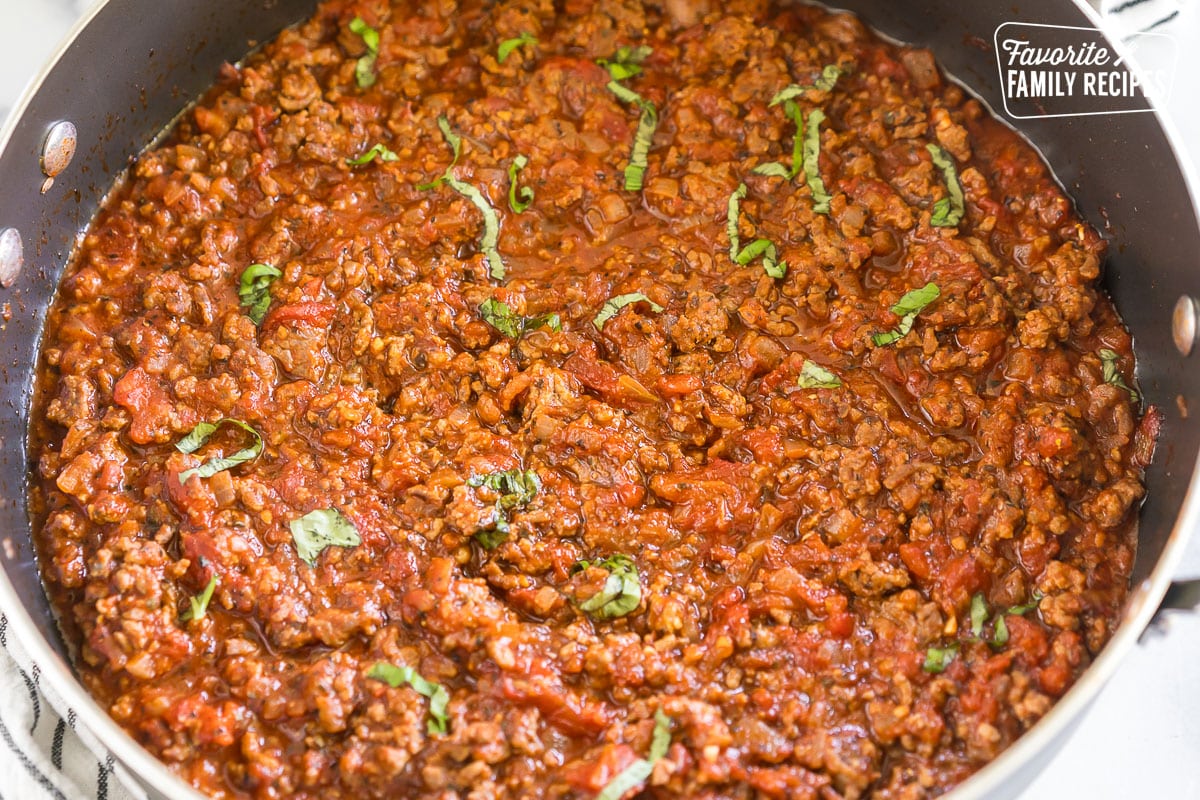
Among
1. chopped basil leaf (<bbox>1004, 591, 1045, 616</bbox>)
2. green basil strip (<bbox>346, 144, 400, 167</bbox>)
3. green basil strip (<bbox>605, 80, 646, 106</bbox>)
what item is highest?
green basil strip (<bbox>605, 80, 646, 106</bbox>)

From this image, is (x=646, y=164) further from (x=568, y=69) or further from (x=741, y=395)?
(x=741, y=395)

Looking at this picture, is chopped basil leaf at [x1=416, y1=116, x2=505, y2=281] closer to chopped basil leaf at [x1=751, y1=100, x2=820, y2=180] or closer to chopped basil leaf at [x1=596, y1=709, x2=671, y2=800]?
chopped basil leaf at [x1=751, y1=100, x2=820, y2=180]

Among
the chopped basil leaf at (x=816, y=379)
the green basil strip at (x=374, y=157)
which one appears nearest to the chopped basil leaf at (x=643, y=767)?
the chopped basil leaf at (x=816, y=379)

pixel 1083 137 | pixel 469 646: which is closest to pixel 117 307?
pixel 469 646

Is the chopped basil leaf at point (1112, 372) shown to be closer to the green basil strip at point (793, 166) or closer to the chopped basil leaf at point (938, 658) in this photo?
the chopped basil leaf at point (938, 658)

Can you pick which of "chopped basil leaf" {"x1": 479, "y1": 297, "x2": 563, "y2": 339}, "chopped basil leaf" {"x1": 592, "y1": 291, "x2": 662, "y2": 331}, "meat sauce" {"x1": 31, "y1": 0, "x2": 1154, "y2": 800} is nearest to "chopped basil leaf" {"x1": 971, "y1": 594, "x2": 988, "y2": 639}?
"meat sauce" {"x1": 31, "y1": 0, "x2": 1154, "y2": 800}

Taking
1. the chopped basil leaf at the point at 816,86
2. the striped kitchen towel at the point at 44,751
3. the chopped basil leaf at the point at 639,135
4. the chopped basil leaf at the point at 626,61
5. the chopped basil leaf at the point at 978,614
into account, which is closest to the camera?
the chopped basil leaf at the point at 978,614

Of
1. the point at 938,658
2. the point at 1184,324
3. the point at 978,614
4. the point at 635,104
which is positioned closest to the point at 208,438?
the point at 635,104
